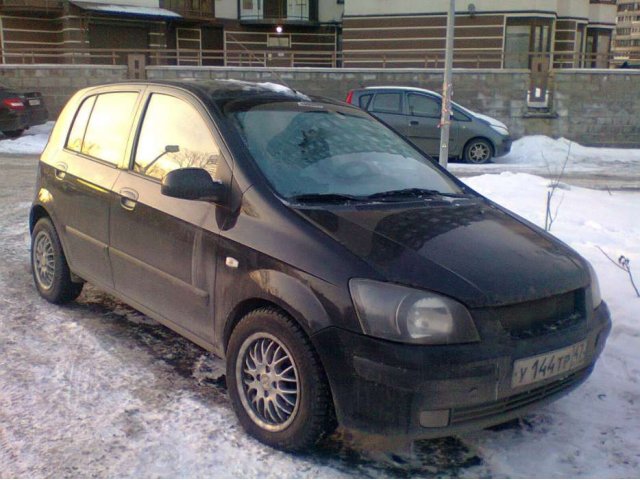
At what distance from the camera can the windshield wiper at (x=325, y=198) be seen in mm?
3655

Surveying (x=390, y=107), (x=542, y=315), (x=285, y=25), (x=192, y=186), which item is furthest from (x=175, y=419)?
(x=285, y=25)

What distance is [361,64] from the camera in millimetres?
29234

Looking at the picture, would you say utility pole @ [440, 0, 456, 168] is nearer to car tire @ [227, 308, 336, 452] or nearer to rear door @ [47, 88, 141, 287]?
rear door @ [47, 88, 141, 287]

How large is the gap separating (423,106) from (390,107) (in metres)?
0.72

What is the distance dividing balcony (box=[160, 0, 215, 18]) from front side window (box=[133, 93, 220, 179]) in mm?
27397

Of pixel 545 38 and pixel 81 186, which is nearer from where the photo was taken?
pixel 81 186

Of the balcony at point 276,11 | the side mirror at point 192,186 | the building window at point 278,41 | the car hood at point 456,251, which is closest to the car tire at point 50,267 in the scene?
the side mirror at point 192,186

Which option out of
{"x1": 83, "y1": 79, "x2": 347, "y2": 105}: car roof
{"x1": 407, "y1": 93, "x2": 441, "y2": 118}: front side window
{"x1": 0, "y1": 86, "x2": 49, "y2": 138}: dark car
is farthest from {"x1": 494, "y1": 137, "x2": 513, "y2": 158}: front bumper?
{"x1": 83, "y1": 79, "x2": 347, "y2": 105}: car roof

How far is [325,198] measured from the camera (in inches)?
147

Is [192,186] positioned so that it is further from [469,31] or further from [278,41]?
[278,41]

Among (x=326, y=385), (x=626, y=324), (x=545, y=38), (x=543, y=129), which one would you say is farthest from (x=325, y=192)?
(x=545, y=38)

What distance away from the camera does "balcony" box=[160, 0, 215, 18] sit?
1182 inches

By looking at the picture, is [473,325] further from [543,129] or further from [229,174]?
[543,129]

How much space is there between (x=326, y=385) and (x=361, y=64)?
2724cm
